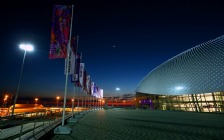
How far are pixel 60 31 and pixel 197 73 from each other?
4283cm

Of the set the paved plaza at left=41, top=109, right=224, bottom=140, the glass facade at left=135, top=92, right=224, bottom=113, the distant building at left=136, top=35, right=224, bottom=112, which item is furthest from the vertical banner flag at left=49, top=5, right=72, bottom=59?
the glass facade at left=135, top=92, right=224, bottom=113

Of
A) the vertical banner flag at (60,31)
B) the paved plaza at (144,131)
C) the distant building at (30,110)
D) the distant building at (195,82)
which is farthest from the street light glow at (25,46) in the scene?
the distant building at (195,82)

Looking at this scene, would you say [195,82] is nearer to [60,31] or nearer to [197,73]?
[197,73]

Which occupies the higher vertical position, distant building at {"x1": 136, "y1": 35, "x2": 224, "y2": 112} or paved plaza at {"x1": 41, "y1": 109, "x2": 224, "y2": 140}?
distant building at {"x1": 136, "y1": 35, "x2": 224, "y2": 112}

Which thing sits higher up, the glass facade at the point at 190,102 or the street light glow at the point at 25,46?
the street light glow at the point at 25,46

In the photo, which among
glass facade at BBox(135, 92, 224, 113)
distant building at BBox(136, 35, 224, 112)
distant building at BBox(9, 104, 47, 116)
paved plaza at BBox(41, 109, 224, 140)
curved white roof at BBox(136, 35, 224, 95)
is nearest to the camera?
paved plaza at BBox(41, 109, 224, 140)

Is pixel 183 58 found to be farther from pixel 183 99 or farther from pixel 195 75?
pixel 183 99

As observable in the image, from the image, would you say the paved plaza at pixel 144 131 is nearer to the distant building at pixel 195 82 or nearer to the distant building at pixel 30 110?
the distant building at pixel 30 110

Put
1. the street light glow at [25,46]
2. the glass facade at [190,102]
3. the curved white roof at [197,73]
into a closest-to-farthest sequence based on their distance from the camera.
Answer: the street light glow at [25,46] → the glass facade at [190,102] → the curved white roof at [197,73]

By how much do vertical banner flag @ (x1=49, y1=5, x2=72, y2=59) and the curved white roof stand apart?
121 feet

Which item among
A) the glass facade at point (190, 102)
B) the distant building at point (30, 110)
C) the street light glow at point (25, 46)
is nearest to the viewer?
the distant building at point (30, 110)

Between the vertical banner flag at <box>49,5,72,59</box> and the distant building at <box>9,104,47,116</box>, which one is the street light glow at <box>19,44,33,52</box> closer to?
the distant building at <box>9,104,47,116</box>

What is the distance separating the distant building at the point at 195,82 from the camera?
37.6 m

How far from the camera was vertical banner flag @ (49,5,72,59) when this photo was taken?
10.5 meters
